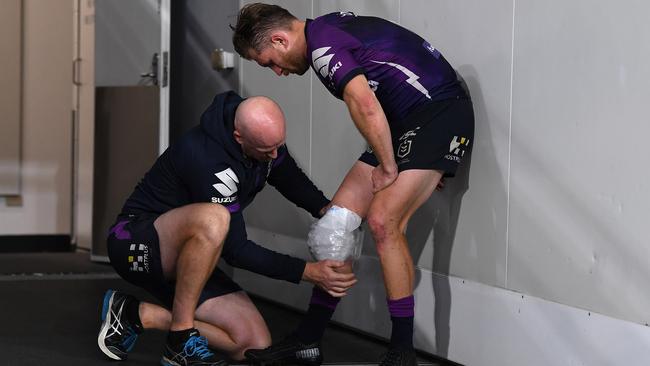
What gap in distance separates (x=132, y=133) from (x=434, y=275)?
3185 mm

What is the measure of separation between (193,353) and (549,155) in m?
1.19

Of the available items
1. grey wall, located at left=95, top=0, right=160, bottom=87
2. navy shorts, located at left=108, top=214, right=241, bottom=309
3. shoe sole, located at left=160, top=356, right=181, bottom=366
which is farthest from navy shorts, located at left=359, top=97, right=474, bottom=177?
grey wall, located at left=95, top=0, right=160, bottom=87

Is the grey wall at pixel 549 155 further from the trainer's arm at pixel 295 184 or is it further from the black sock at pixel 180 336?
the black sock at pixel 180 336

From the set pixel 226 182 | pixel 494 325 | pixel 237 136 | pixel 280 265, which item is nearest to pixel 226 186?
pixel 226 182

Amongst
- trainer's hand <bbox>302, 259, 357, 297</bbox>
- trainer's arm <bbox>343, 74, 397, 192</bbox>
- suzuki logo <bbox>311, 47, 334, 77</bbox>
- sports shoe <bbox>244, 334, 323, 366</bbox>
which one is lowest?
sports shoe <bbox>244, 334, 323, 366</bbox>

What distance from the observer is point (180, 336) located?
2.95 meters

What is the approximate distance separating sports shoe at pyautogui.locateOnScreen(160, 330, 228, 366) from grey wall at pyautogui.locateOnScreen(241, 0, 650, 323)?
2.94 feet

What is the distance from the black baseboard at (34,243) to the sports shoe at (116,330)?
420 centimetres

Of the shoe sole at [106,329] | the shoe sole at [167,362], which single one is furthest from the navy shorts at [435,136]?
the shoe sole at [106,329]

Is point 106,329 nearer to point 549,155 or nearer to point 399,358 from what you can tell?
point 399,358

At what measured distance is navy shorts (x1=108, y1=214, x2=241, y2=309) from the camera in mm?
3090

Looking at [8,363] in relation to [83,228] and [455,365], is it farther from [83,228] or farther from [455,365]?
[83,228]

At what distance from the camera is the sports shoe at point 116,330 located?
124 inches

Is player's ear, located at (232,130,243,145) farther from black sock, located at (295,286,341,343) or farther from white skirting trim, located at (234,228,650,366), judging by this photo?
white skirting trim, located at (234,228,650,366)
